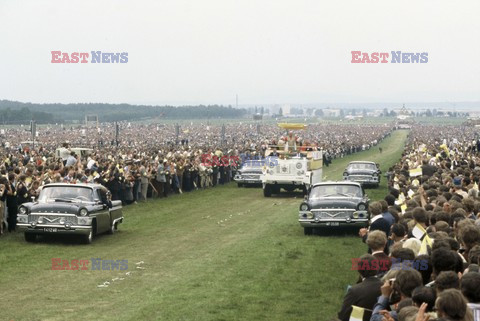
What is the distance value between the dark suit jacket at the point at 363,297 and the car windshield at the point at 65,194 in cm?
1372

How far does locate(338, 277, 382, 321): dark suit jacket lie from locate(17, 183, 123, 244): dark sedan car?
12778 millimetres

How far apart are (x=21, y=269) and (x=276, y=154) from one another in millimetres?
24229

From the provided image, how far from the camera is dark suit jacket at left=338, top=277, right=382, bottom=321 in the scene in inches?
364

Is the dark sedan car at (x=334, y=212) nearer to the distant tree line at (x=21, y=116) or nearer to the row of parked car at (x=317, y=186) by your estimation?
the row of parked car at (x=317, y=186)

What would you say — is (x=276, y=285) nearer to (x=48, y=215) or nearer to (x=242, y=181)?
(x=48, y=215)

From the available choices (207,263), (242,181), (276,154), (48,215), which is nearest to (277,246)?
(207,263)

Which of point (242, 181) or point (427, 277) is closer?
point (427, 277)

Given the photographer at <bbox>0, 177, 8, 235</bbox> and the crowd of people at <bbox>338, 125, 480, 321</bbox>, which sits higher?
the crowd of people at <bbox>338, 125, 480, 321</bbox>

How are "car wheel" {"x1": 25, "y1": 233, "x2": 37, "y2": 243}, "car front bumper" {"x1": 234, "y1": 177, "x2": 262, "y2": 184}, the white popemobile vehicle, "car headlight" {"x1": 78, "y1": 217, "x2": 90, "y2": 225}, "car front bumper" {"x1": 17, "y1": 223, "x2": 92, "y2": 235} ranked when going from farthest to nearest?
"car front bumper" {"x1": 234, "y1": 177, "x2": 262, "y2": 184}
the white popemobile vehicle
"car wheel" {"x1": 25, "y1": 233, "x2": 37, "y2": 243}
"car headlight" {"x1": 78, "y1": 217, "x2": 90, "y2": 225}
"car front bumper" {"x1": 17, "y1": 223, "x2": 92, "y2": 235}

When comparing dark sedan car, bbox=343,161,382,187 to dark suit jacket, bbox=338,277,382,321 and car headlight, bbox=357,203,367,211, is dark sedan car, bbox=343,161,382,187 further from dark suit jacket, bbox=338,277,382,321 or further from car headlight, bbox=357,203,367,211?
dark suit jacket, bbox=338,277,382,321

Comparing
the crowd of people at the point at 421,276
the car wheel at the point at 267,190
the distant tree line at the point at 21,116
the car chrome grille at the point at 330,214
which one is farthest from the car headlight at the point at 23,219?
the distant tree line at the point at 21,116

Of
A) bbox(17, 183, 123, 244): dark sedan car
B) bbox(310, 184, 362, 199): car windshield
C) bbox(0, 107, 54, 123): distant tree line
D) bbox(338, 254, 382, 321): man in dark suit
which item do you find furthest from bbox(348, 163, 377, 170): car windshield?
bbox(0, 107, 54, 123): distant tree line

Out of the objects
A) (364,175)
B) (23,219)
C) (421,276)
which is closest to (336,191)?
(23,219)

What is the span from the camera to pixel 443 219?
12.8 m
